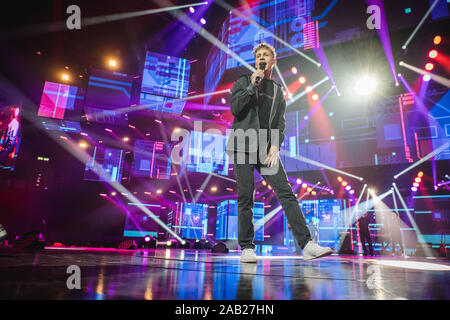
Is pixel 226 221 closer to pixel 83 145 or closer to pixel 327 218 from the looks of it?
pixel 327 218

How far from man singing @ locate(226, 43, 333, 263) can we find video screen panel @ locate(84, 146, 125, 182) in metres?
6.90

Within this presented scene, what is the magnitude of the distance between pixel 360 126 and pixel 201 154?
6334mm

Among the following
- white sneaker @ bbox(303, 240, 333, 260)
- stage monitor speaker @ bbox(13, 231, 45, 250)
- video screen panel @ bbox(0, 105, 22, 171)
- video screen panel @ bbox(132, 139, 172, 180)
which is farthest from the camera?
video screen panel @ bbox(132, 139, 172, 180)

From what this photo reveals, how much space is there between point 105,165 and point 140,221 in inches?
88.6

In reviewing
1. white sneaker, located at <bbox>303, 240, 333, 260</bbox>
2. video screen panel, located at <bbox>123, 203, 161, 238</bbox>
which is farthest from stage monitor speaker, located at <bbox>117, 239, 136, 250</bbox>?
white sneaker, located at <bbox>303, 240, 333, 260</bbox>

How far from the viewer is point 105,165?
26.7 feet

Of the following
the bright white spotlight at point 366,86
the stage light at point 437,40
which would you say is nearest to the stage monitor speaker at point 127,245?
the bright white spotlight at point 366,86

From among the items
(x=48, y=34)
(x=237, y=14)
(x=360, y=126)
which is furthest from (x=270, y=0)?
(x=48, y=34)

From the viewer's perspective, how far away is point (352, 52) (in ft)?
25.5

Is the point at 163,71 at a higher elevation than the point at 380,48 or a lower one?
higher

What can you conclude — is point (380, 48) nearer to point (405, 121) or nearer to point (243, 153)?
point (405, 121)

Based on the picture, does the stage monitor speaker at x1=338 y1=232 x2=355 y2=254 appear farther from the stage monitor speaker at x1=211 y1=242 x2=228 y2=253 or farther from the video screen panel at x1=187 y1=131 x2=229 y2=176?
the stage monitor speaker at x1=211 y1=242 x2=228 y2=253

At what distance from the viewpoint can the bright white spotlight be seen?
8649 millimetres

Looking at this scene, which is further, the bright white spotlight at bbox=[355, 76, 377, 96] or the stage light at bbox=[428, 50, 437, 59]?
the bright white spotlight at bbox=[355, 76, 377, 96]
